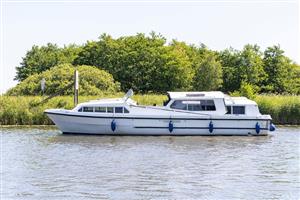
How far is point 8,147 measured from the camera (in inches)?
1016

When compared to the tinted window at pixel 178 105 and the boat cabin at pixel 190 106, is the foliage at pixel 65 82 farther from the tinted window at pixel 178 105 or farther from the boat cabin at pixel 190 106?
the tinted window at pixel 178 105

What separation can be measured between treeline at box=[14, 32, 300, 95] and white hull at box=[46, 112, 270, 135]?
24.8m

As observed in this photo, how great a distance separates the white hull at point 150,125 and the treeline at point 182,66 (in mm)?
24818

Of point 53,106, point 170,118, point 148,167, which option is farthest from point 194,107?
point 148,167

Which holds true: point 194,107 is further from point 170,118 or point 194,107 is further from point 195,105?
point 170,118

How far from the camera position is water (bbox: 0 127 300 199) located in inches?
635

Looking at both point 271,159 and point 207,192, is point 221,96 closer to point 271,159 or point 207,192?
point 271,159

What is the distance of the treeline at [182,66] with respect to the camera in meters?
58.0

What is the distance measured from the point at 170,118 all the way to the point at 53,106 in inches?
363

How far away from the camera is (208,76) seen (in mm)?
58656

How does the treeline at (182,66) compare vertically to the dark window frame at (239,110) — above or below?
above

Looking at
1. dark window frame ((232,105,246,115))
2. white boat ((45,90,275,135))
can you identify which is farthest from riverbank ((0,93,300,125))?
dark window frame ((232,105,246,115))

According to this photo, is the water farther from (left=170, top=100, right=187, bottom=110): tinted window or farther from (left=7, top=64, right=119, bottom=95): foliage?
(left=7, top=64, right=119, bottom=95): foliage

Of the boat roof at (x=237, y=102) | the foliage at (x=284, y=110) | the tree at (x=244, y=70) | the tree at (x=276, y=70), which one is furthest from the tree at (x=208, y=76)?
the boat roof at (x=237, y=102)
